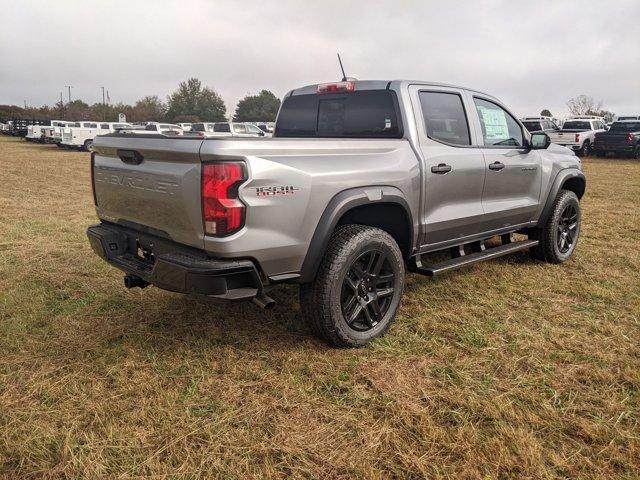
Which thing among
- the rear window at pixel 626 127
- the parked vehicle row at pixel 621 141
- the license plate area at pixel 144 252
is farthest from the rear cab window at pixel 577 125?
the license plate area at pixel 144 252

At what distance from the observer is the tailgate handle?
3004 mm

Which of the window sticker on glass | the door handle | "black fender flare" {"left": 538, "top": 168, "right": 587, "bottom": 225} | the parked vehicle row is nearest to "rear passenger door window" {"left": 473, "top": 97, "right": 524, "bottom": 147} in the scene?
the window sticker on glass

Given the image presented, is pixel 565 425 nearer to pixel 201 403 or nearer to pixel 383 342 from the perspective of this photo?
→ pixel 383 342

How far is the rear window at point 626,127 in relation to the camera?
67.1 ft

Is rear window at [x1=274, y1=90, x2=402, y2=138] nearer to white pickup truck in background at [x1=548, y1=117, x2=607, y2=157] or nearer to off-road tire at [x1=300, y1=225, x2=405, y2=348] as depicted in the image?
off-road tire at [x1=300, y1=225, x2=405, y2=348]

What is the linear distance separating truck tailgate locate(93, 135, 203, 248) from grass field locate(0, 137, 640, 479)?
87 centimetres

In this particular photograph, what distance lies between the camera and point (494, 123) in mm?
4480

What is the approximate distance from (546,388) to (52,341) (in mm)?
3179

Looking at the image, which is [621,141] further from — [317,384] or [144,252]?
[144,252]

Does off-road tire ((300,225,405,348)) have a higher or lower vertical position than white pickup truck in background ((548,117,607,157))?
lower

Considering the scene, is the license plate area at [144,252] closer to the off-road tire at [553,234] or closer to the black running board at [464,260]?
the black running board at [464,260]

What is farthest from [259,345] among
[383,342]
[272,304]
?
[383,342]

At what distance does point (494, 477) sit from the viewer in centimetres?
213

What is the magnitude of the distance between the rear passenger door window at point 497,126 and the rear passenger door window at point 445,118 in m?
0.29
